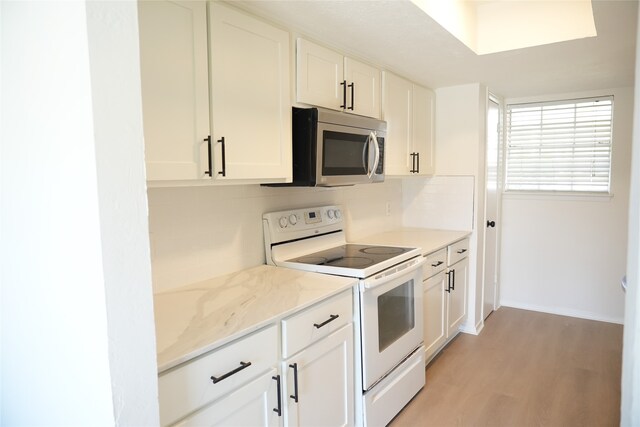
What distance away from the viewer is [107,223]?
914 mm

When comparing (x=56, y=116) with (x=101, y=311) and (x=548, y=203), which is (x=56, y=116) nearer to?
(x=101, y=311)

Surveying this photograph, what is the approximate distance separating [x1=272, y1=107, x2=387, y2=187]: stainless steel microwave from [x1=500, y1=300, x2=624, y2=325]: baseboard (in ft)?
8.32

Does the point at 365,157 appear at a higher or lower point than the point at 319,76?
lower

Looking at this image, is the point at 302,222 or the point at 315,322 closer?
the point at 315,322

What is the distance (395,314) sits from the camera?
2.35 m

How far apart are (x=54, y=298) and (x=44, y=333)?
0.48ft

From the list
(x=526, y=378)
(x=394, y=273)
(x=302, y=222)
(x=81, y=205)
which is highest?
(x=81, y=205)

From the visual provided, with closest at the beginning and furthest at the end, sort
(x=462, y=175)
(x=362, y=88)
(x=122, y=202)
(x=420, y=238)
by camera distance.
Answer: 1. (x=122, y=202)
2. (x=362, y=88)
3. (x=420, y=238)
4. (x=462, y=175)

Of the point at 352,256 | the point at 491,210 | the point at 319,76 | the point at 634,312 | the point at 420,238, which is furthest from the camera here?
the point at 491,210

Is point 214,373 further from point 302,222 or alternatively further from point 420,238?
point 420,238

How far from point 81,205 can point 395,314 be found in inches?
70.3

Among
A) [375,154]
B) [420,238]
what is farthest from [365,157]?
[420,238]

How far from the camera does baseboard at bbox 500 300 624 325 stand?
150 inches

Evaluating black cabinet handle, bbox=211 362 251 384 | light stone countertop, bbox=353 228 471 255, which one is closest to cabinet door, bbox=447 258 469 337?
light stone countertop, bbox=353 228 471 255
